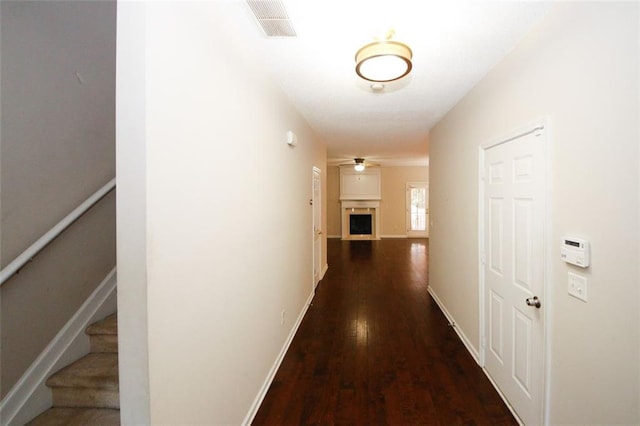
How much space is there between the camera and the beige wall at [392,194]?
982 centimetres

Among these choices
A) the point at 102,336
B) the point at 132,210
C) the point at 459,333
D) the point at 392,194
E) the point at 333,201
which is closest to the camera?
the point at 132,210

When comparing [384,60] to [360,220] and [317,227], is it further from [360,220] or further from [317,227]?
[360,220]

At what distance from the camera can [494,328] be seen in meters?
2.19

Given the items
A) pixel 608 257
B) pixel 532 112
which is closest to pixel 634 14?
pixel 532 112

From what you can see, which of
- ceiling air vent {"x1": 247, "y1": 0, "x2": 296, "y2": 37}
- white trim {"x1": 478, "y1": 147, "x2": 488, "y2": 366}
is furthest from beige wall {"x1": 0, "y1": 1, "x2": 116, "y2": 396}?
white trim {"x1": 478, "y1": 147, "x2": 488, "y2": 366}

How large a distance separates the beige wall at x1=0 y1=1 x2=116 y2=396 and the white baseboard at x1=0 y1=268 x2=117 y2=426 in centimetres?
5

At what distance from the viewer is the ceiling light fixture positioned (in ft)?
4.95

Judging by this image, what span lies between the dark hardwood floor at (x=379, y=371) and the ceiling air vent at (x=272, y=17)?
2.64 m

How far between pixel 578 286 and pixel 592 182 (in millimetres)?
524

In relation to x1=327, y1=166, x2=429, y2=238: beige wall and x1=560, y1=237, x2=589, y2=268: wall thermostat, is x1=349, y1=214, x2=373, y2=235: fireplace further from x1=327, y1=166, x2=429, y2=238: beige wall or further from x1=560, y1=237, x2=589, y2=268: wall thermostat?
x1=560, y1=237, x2=589, y2=268: wall thermostat

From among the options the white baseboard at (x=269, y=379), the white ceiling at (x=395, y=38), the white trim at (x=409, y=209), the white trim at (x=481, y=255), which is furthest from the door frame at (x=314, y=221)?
the white trim at (x=409, y=209)

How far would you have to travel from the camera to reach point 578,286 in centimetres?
131

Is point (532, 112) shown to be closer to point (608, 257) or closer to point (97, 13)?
point (608, 257)

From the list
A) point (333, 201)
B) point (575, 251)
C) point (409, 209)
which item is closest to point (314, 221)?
point (575, 251)
